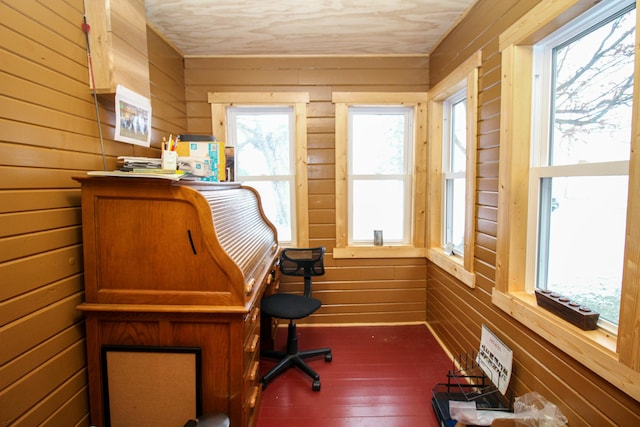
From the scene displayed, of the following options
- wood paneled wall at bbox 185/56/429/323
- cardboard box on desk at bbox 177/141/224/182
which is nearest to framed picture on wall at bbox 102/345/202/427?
cardboard box on desk at bbox 177/141/224/182

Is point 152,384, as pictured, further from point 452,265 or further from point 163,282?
point 452,265

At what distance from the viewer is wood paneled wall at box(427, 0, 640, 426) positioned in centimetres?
115

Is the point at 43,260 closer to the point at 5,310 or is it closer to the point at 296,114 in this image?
the point at 5,310

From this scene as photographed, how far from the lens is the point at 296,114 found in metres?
2.72

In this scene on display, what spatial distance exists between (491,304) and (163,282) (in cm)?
184

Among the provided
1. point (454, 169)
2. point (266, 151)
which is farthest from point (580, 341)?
point (266, 151)

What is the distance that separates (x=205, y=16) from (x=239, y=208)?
141 centimetres

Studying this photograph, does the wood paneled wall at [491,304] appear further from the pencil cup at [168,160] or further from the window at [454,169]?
the pencil cup at [168,160]

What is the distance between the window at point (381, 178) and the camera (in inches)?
109

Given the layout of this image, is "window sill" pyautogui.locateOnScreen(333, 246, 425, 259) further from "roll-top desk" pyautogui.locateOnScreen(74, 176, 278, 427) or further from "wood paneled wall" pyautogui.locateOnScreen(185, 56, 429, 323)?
"roll-top desk" pyautogui.locateOnScreen(74, 176, 278, 427)

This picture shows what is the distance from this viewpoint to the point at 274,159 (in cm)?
285

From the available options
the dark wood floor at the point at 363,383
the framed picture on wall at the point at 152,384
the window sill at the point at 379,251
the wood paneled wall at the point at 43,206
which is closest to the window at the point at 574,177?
the dark wood floor at the point at 363,383

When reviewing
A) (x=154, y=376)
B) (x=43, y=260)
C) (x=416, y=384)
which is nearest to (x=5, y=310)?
(x=43, y=260)

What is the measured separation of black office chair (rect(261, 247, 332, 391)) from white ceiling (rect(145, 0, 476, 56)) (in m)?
1.74
